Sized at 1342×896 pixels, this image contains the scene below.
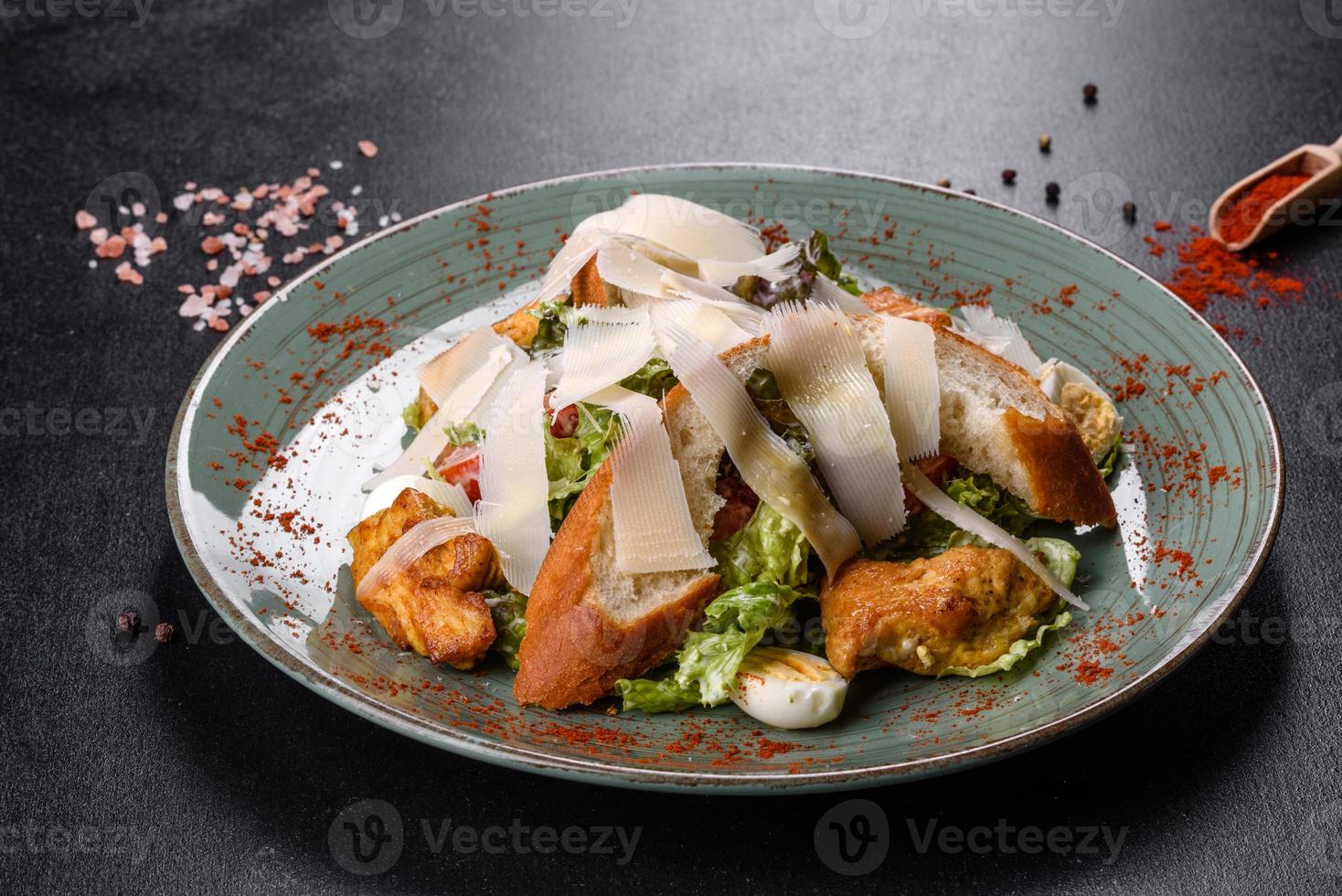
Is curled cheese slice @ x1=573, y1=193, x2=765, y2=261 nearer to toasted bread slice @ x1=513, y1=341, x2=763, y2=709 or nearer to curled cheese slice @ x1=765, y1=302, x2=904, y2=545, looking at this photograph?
curled cheese slice @ x1=765, y1=302, x2=904, y2=545

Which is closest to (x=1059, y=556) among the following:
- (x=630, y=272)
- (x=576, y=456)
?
(x=576, y=456)

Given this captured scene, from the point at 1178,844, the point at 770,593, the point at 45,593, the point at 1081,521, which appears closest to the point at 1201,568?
the point at 1081,521

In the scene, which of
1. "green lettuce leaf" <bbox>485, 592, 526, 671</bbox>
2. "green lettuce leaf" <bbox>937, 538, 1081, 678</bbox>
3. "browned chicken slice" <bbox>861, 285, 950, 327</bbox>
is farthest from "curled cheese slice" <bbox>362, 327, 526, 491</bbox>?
"green lettuce leaf" <bbox>937, 538, 1081, 678</bbox>

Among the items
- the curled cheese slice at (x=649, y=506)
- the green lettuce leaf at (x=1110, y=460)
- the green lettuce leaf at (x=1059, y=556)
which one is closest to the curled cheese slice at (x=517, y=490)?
the curled cheese slice at (x=649, y=506)

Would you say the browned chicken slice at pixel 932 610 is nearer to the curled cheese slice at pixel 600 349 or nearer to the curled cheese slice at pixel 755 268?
the curled cheese slice at pixel 600 349

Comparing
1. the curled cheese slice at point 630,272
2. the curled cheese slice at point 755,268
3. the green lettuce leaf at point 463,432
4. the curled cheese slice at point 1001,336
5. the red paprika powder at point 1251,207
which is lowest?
the green lettuce leaf at point 463,432

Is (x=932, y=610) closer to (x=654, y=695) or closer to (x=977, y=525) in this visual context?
(x=977, y=525)
